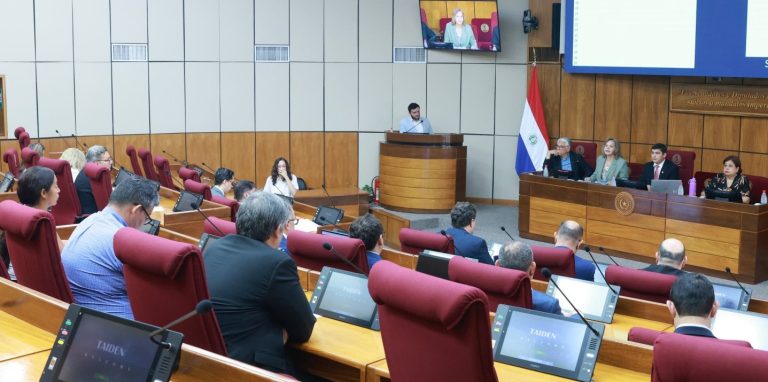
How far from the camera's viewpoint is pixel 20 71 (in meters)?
11.2

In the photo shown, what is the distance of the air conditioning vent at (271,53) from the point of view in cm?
1305

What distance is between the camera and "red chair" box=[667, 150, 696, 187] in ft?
33.2

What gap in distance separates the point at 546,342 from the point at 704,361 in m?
0.99

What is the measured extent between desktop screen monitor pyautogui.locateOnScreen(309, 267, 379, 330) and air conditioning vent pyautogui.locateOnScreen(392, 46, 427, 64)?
972 centimetres

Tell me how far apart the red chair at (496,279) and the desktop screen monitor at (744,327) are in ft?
3.34

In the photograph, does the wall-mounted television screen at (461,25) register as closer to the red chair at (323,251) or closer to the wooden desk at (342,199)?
the wooden desk at (342,199)

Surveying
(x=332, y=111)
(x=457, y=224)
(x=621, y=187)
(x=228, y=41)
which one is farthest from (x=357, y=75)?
(x=457, y=224)

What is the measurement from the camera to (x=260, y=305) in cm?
324

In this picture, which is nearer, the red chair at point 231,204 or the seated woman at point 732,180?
the red chair at point 231,204

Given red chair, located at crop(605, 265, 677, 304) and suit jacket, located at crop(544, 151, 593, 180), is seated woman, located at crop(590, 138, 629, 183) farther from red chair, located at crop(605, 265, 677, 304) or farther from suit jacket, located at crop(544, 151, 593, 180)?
red chair, located at crop(605, 265, 677, 304)

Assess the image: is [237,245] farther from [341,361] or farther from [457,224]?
[457,224]

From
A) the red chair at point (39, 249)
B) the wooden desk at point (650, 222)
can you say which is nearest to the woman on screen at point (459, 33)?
the wooden desk at point (650, 222)

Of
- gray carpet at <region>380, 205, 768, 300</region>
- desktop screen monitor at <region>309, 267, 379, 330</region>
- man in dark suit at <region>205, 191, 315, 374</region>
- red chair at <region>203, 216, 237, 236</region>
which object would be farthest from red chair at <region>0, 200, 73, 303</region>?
gray carpet at <region>380, 205, 768, 300</region>

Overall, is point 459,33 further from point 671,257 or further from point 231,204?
point 671,257
